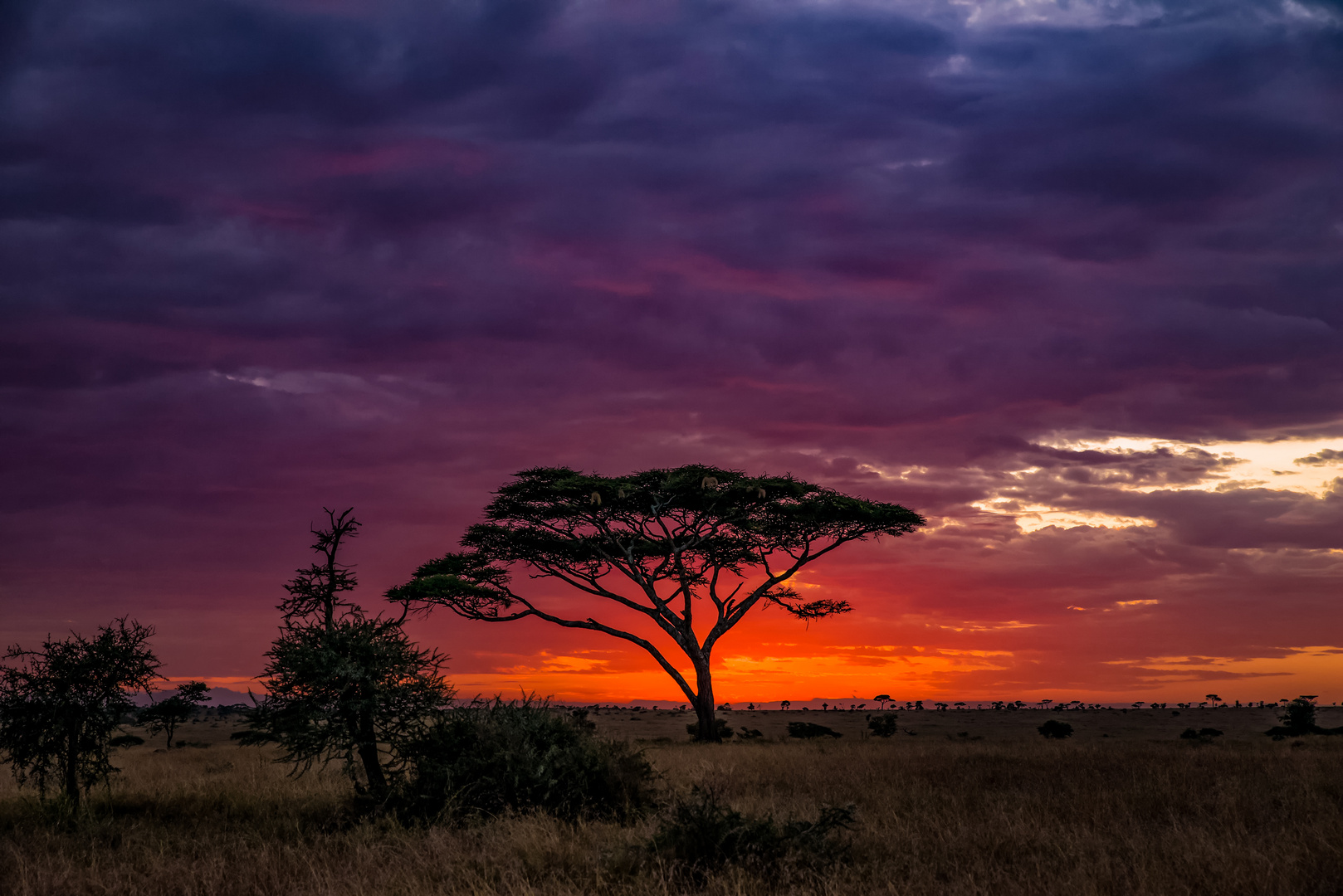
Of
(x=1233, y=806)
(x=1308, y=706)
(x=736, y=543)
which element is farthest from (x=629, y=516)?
(x=1308, y=706)

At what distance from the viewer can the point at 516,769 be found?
1272cm

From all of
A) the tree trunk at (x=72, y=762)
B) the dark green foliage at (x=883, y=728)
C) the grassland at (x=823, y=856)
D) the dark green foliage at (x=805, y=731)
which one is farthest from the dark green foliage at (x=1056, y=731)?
the tree trunk at (x=72, y=762)

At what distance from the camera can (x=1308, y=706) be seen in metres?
46.5

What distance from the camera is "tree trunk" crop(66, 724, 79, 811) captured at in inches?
592

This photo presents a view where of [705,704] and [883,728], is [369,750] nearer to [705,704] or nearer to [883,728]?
[705,704]

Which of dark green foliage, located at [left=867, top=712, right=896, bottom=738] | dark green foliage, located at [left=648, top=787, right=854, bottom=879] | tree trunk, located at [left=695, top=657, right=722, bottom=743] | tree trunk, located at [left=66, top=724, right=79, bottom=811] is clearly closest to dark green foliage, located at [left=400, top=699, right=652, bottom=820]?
dark green foliage, located at [left=648, top=787, right=854, bottom=879]

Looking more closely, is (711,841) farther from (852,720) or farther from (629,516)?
(852,720)

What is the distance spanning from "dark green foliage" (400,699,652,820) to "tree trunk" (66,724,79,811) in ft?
20.7

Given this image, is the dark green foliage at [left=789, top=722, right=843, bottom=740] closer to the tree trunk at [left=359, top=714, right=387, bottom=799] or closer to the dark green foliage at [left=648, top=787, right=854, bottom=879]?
the tree trunk at [left=359, top=714, right=387, bottom=799]

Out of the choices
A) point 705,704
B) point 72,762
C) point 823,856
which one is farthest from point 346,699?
point 705,704

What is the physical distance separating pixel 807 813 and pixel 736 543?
2355cm

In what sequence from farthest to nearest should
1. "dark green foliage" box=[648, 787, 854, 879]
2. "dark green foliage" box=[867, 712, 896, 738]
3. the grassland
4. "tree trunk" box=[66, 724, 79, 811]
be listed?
"dark green foliage" box=[867, 712, 896, 738] < "tree trunk" box=[66, 724, 79, 811] < "dark green foliage" box=[648, 787, 854, 879] < the grassland

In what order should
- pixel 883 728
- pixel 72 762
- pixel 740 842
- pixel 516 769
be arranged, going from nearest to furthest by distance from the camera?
pixel 740 842, pixel 516 769, pixel 72 762, pixel 883 728

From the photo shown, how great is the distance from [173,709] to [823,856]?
33541 millimetres
